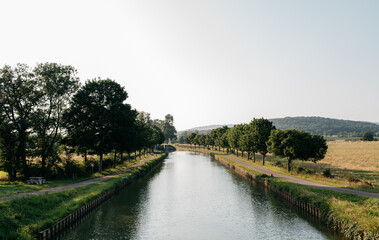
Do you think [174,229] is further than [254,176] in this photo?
No

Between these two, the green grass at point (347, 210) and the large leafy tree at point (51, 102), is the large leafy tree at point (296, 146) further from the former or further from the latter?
the large leafy tree at point (51, 102)

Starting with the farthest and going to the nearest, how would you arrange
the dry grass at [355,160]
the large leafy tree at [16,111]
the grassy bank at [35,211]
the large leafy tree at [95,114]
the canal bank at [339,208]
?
the dry grass at [355,160]
the large leafy tree at [95,114]
the large leafy tree at [16,111]
the canal bank at [339,208]
the grassy bank at [35,211]

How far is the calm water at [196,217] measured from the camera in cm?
2517

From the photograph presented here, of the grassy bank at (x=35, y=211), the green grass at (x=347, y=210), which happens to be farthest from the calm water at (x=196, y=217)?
the grassy bank at (x=35, y=211)

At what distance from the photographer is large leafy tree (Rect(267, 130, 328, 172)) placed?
5272 cm

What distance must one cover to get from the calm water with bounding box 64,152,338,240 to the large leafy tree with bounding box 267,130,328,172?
12.4m

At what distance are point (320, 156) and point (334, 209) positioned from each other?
32.0 meters

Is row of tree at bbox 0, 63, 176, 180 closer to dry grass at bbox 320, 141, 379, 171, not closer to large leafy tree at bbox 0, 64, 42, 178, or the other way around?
large leafy tree at bbox 0, 64, 42, 178

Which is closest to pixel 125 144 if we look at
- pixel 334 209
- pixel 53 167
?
pixel 53 167

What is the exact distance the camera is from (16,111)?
4484cm

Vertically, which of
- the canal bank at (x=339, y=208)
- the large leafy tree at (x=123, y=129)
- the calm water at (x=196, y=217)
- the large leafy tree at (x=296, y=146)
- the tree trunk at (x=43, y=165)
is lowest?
the calm water at (x=196, y=217)

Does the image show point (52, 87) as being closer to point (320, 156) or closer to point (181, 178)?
point (181, 178)

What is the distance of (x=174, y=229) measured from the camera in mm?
26641

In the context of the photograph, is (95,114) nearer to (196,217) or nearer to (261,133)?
(196,217)
